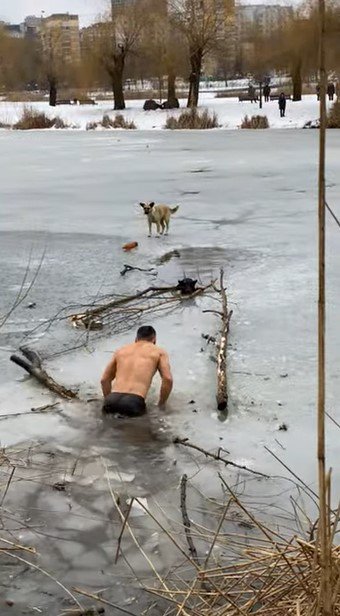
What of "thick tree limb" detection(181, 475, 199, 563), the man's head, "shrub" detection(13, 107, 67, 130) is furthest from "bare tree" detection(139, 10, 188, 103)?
"thick tree limb" detection(181, 475, 199, 563)

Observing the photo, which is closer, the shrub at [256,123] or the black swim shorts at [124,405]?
the black swim shorts at [124,405]

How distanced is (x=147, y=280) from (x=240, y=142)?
19848mm

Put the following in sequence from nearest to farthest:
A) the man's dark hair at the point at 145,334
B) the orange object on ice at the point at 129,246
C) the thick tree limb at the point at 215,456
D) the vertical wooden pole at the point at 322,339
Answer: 1. the vertical wooden pole at the point at 322,339
2. the thick tree limb at the point at 215,456
3. the man's dark hair at the point at 145,334
4. the orange object on ice at the point at 129,246

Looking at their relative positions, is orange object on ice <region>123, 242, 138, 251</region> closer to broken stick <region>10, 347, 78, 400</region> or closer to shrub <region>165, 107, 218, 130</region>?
broken stick <region>10, 347, 78, 400</region>

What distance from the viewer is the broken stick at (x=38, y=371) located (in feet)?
17.6

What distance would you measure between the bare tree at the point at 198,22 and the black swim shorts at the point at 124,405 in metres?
42.3

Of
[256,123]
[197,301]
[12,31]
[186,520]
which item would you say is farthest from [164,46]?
[12,31]

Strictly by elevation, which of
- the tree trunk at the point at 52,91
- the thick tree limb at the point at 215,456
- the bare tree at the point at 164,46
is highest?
the bare tree at the point at 164,46

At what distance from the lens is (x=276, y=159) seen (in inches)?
822

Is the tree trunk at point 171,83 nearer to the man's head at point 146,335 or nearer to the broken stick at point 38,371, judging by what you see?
the broken stick at point 38,371

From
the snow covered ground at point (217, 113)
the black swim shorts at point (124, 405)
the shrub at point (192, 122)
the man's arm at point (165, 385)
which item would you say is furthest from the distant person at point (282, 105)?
the black swim shorts at point (124, 405)

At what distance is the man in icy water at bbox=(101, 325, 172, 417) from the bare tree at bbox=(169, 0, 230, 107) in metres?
41.8

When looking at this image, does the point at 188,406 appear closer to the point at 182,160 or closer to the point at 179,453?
the point at 179,453

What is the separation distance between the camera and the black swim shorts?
4938mm
